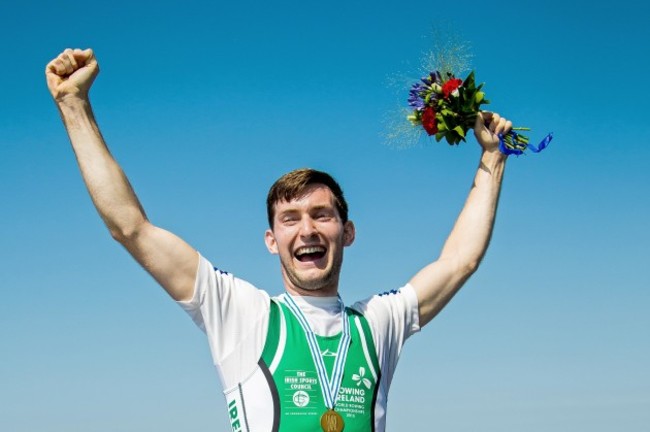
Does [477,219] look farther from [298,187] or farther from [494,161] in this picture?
[298,187]

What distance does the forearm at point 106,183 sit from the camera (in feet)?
19.7

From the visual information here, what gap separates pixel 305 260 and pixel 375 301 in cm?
68

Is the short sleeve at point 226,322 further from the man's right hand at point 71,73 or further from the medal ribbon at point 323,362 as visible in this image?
the man's right hand at point 71,73

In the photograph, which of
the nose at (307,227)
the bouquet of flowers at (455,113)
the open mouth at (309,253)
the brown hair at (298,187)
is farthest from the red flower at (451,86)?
the open mouth at (309,253)

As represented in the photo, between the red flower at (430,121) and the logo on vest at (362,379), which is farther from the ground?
the red flower at (430,121)

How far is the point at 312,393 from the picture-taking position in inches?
244

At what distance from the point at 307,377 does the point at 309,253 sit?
92 centimetres

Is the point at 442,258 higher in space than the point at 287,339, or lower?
higher

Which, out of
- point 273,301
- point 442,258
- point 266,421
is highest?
point 442,258

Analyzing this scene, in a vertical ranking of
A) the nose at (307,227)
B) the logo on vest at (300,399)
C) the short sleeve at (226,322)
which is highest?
the nose at (307,227)

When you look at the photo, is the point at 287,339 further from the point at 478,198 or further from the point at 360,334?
the point at 478,198

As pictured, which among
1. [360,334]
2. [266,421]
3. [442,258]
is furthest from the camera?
[442,258]

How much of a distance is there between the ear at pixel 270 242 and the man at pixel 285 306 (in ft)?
0.04

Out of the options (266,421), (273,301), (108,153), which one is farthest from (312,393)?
(108,153)
